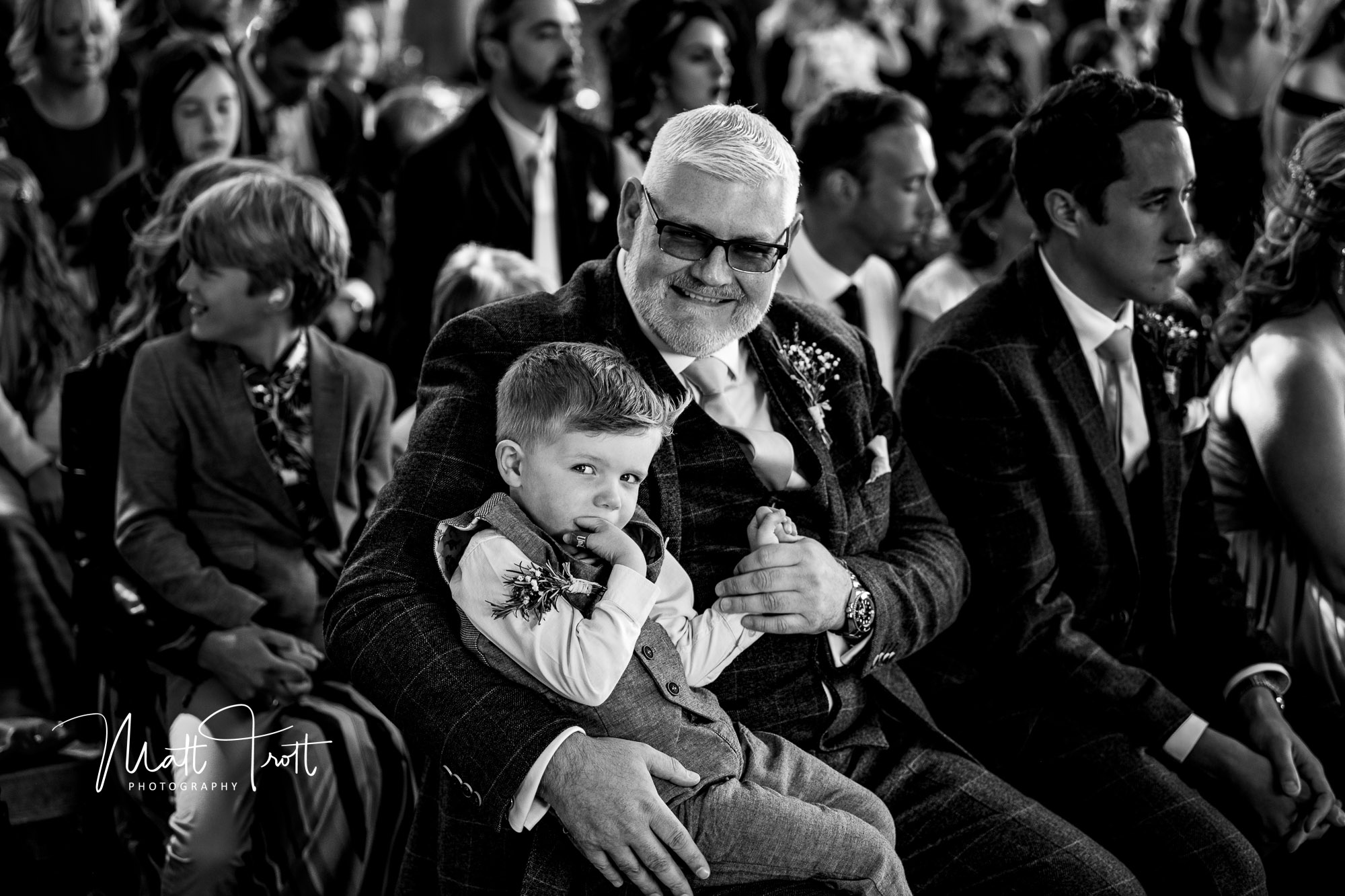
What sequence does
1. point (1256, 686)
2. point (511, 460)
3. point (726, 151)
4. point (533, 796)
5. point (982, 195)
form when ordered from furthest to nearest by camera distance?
point (982, 195)
point (1256, 686)
point (726, 151)
point (511, 460)
point (533, 796)

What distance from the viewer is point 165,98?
4086 millimetres

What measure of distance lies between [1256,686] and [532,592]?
1.67 meters

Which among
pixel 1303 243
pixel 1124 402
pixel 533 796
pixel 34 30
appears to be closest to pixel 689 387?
pixel 533 796

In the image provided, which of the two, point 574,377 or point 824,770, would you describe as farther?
point 824,770

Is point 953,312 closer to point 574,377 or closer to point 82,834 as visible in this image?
point 574,377

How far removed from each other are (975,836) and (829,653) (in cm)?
42

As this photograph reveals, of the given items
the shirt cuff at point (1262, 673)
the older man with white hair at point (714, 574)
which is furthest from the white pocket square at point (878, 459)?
the shirt cuff at point (1262, 673)

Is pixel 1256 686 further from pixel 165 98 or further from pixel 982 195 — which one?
pixel 165 98

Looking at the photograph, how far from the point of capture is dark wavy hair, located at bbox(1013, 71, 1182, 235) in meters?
2.86

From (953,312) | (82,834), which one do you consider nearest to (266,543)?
(82,834)

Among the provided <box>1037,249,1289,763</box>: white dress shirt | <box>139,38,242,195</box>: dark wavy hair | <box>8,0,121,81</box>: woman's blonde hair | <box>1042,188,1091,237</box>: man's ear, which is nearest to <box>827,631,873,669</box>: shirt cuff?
<box>1037,249,1289,763</box>: white dress shirt

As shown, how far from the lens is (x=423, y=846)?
7.44 ft

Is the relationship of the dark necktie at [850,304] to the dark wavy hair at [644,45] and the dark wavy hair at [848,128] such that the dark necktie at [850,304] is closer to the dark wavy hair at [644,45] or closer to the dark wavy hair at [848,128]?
the dark wavy hair at [848,128]

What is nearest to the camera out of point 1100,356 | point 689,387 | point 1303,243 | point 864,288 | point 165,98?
point 689,387
